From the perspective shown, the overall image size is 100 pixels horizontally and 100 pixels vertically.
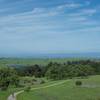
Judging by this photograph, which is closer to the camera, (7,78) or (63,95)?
(63,95)

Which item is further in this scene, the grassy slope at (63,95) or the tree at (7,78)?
the tree at (7,78)

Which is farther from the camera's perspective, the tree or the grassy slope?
the tree

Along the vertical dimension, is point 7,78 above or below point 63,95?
above

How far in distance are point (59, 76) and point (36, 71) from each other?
16.1m

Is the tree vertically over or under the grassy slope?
over

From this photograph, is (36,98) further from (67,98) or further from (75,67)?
(75,67)

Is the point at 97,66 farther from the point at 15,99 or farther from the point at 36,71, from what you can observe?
the point at 15,99

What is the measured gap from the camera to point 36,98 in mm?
39781

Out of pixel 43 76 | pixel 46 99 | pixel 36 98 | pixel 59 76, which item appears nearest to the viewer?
pixel 46 99

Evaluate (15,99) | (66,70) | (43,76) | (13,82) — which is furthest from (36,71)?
(15,99)

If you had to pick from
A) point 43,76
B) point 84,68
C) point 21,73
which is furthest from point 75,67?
point 21,73

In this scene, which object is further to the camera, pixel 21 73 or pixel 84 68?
pixel 21 73

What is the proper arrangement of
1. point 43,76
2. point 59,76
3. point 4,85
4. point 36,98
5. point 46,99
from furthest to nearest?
point 43,76
point 59,76
point 4,85
point 36,98
point 46,99

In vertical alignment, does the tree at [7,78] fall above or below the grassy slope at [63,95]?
above
